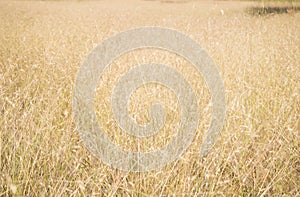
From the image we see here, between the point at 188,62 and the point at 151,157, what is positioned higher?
the point at 188,62

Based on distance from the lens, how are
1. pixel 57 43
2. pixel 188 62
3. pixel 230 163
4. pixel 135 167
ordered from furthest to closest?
pixel 57 43 → pixel 188 62 → pixel 230 163 → pixel 135 167

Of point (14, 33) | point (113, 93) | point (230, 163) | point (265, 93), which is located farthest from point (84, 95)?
point (14, 33)

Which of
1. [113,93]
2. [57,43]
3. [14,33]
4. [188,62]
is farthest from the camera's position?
[14,33]

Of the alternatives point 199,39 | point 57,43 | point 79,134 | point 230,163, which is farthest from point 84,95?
point 199,39

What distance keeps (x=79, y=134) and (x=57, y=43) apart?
2756mm

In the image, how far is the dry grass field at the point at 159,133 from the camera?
149 cm

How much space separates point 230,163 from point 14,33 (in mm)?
4475

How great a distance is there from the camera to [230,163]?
1837mm

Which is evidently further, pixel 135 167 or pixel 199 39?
pixel 199 39

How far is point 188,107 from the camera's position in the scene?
224cm

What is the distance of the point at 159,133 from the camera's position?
1.91 meters

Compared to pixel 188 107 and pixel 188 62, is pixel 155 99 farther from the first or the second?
pixel 188 62

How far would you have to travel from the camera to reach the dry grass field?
149 cm

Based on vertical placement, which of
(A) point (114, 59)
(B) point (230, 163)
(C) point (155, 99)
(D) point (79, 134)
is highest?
(A) point (114, 59)
